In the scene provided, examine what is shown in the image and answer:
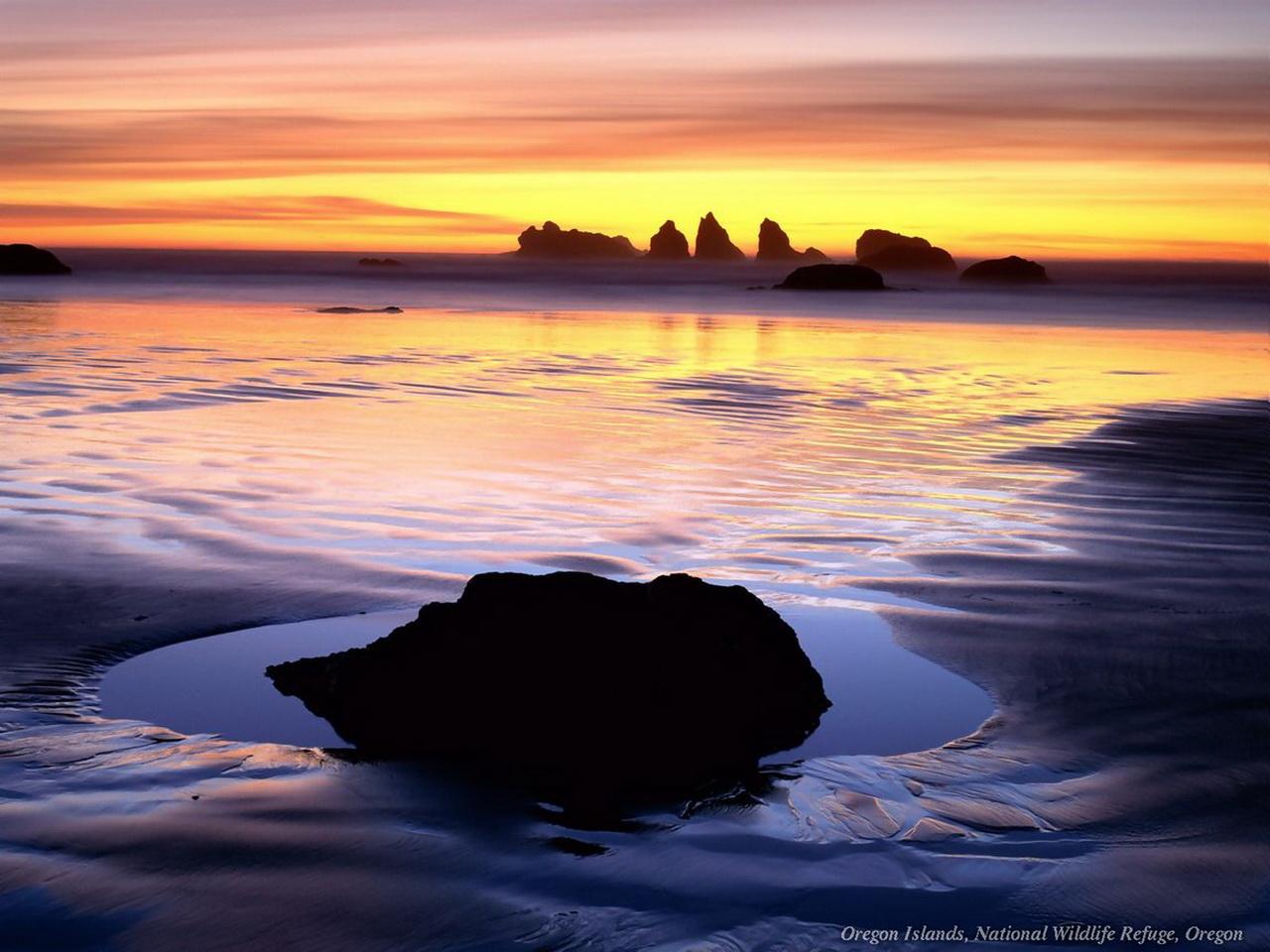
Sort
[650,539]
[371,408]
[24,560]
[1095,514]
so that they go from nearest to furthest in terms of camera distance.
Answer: [24,560], [650,539], [1095,514], [371,408]

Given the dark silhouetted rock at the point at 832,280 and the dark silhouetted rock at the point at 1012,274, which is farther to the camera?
the dark silhouetted rock at the point at 1012,274

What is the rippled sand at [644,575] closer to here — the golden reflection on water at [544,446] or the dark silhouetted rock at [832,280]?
the golden reflection on water at [544,446]

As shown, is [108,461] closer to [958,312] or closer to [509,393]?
[509,393]

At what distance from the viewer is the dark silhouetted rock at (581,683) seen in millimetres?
5086

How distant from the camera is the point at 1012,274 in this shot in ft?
332

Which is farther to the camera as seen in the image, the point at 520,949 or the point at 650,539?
the point at 650,539

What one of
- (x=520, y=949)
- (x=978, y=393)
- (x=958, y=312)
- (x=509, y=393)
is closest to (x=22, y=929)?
(x=520, y=949)

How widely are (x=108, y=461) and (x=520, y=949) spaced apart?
9026mm

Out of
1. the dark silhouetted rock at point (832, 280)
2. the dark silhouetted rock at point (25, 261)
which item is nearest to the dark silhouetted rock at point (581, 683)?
the dark silhouetted rock at point (832, 280)

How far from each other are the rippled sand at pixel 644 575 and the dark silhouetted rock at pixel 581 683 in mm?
386

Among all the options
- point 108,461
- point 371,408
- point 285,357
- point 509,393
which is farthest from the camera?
point 285,357

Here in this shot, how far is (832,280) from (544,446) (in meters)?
68.8

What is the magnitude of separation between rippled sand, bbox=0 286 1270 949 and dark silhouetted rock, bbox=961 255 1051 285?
8436cm

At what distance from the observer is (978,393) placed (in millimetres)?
20078
